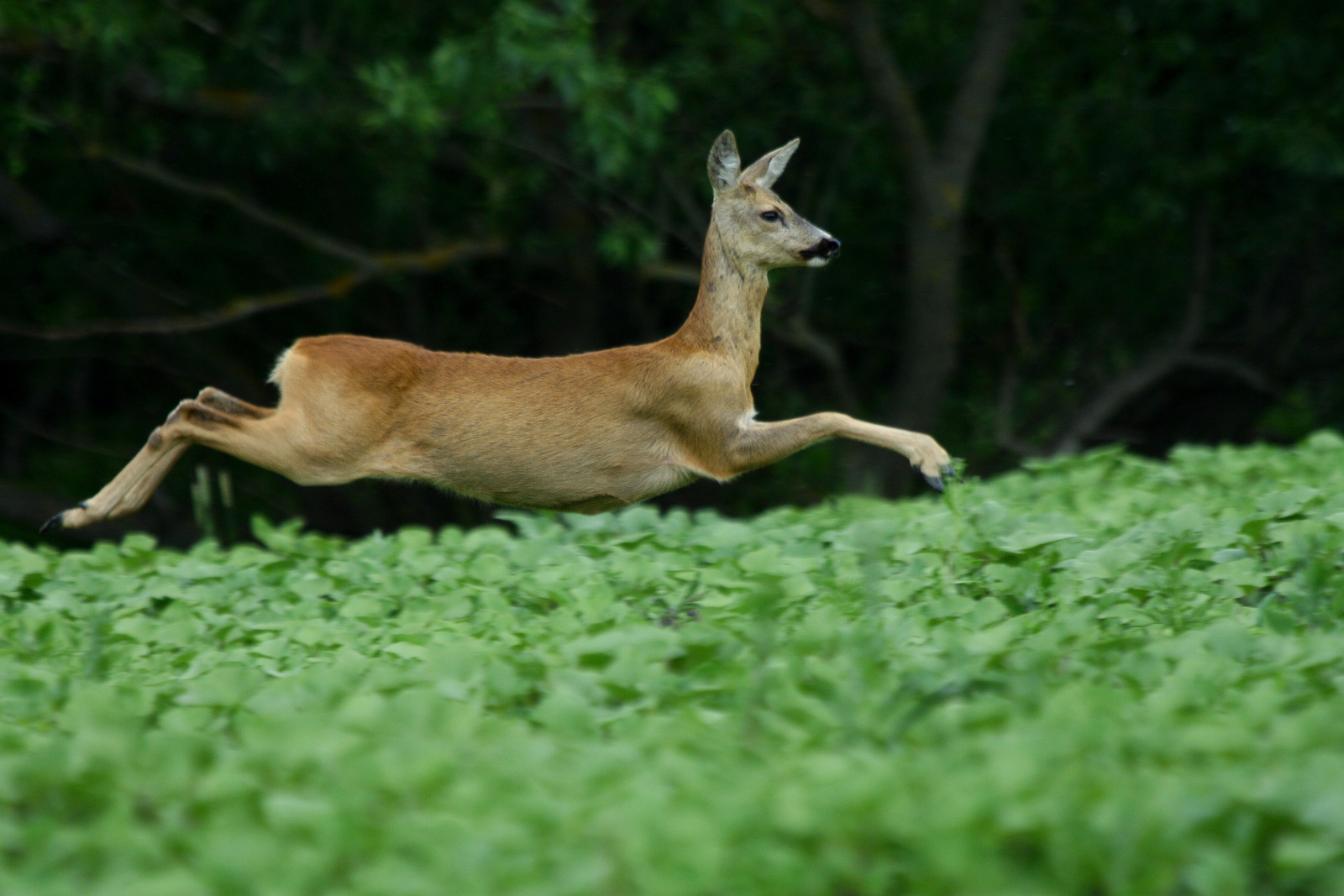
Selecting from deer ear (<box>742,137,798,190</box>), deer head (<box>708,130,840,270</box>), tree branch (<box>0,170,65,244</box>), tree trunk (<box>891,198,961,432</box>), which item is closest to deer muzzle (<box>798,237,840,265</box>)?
deer head (<box>708,130,840,270</box>)

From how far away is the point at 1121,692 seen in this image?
3.43 metres

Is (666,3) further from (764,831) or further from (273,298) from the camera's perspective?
(764,831)

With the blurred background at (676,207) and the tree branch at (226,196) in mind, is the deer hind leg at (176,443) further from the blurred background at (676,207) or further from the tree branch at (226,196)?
the tree branch at (226,196)

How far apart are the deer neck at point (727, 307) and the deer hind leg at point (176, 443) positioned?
6.01 ft

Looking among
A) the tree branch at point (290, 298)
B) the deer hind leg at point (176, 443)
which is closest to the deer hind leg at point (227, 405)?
the deer hind leg at point (176, 443)

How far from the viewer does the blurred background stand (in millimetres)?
10914

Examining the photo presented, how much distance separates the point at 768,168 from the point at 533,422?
168cm

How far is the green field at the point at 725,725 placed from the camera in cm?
264

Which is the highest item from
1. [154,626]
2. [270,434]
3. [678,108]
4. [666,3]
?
[666,3]

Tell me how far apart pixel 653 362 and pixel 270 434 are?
62.3 inches

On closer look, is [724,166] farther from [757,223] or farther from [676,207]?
[676,207]

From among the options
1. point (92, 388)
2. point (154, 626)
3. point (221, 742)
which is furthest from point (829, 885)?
point (92, 388)

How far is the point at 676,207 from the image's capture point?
12.3 m

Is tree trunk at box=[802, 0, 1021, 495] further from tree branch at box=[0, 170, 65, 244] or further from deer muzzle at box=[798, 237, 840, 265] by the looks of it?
tree branch at box=[0, 170, 65, 244]
